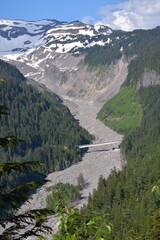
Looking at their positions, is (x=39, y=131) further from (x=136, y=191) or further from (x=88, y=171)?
(x=136, y=191)

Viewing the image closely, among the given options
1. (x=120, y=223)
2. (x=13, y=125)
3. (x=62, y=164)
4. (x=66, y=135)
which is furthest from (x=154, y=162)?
(x=13, y=125)

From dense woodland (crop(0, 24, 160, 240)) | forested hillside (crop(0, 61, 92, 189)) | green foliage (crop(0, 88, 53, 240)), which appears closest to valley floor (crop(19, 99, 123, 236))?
dense woodland (crop(0, 24, 160, 240))

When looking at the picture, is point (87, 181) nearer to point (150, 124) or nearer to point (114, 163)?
point (114, 163)

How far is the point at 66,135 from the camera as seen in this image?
168m

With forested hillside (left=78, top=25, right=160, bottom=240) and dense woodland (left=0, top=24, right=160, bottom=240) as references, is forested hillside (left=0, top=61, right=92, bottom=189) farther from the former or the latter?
forested hillside (left=78, top=25, right=160, bottom=240)

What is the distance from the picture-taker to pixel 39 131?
169m

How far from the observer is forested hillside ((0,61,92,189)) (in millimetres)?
142500

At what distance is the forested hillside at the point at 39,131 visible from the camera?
14250 centimetres

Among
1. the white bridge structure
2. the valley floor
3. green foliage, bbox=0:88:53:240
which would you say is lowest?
the valley floor

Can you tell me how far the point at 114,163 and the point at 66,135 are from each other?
43412mm

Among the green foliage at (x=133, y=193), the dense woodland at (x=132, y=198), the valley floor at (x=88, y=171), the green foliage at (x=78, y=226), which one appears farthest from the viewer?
the valley floor at (x=88, y=171)

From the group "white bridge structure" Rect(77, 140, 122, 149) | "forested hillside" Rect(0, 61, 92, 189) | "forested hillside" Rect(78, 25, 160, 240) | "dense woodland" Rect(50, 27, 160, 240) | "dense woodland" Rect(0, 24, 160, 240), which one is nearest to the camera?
"dense woodland" Rect(50, 27, 160, 240)

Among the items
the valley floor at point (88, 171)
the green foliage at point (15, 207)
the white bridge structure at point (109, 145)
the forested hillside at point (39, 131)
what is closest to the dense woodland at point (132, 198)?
the green foliage at point (15, 207)

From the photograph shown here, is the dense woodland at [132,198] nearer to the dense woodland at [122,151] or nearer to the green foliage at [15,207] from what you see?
the dense woodland at [122,151]
